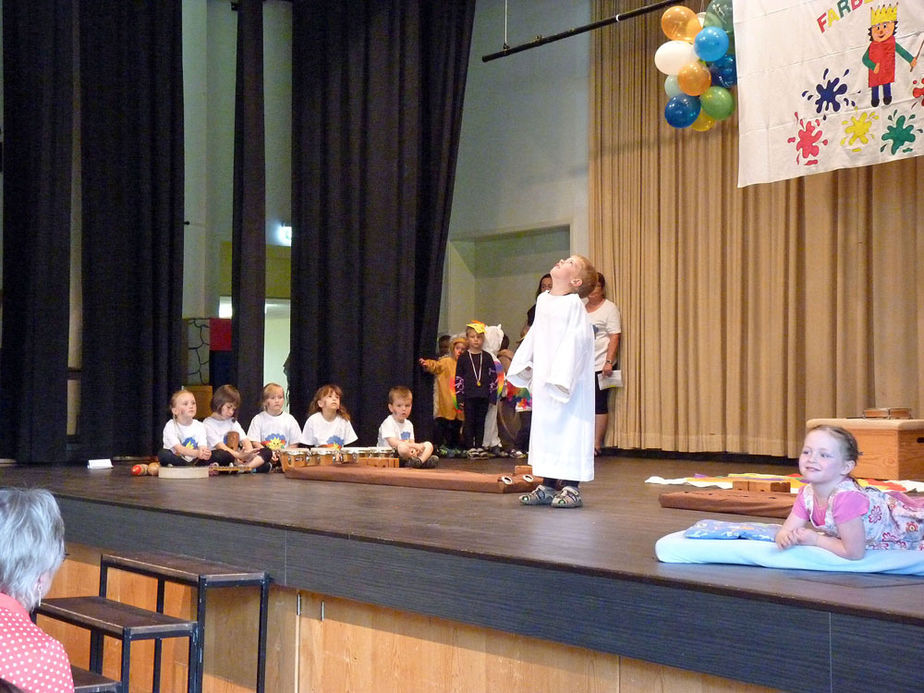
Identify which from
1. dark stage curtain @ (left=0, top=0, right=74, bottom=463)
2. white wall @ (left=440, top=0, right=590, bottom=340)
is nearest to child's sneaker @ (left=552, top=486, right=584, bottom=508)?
dark stage curtain @ (left=0, top=0, right=74, bottom=463)

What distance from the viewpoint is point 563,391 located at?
15.6ft

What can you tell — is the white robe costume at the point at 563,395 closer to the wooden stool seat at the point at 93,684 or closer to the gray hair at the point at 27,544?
the wooden stool seat at the point at 93,684

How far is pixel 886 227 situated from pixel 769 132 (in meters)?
1.23

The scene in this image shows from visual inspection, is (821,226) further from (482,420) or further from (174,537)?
(174,537)

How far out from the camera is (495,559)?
3125 mm

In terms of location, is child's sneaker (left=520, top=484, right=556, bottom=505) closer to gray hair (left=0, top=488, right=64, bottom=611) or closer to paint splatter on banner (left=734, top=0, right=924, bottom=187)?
gray hair (left=0, top=488, right=64, bottom=611)

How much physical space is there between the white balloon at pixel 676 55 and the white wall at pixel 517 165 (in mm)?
2425

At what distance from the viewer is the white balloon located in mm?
7199

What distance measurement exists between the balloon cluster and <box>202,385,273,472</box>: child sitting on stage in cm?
373

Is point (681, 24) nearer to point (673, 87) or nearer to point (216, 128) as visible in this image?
point (673, 87)

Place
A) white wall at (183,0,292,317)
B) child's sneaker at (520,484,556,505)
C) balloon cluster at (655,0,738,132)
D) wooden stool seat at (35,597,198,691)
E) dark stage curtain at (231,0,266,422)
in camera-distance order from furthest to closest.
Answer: white wall at (183,0,292,317) → dark stage curtain at (231,0,266,422) → balloon cluster at (655,0,738,132) → child's sneaker at (520,484,556,505) → wooden stool seat at (35,597,198,691)

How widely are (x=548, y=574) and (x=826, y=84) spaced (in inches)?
191

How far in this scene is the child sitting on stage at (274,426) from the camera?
295 inches

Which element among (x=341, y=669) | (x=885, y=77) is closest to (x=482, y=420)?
(x=885, y=77)
